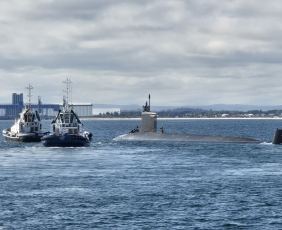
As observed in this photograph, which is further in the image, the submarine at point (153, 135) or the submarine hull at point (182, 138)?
the submarine at point (153, 135)

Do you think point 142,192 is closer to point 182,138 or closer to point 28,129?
point 182,138

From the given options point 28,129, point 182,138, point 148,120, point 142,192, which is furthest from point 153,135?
point 142,192

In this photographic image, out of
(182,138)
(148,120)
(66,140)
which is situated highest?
(148,120)

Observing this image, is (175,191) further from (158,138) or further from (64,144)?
(158,138)

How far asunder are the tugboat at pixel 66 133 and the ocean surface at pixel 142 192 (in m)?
30.8

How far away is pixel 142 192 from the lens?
73688 millimetres

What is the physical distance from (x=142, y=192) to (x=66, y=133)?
84335 millimetres

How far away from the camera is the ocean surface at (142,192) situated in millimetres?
58219

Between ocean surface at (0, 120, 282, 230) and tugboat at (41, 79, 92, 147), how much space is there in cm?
3082

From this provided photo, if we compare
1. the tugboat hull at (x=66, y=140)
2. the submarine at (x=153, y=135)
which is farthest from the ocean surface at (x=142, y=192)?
the submarine at (x=153, y=135)

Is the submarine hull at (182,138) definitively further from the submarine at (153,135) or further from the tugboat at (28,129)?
the tugboat at (28,129)

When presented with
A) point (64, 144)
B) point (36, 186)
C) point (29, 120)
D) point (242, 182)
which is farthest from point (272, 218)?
point (29, 120)

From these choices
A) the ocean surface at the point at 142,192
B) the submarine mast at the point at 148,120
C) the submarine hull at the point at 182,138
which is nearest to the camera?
the ocean surface at the point at 142,192

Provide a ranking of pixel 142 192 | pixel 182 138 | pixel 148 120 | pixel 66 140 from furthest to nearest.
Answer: pixel 148 120 → pixel 182 138 → pixel 66 140 → pixel 142 192
